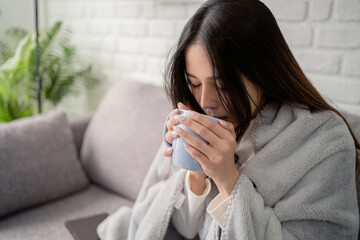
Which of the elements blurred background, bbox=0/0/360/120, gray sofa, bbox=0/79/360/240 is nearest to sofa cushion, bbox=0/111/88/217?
gray sofa, bbox=0/79/360/240

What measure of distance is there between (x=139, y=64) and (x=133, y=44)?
12 cm

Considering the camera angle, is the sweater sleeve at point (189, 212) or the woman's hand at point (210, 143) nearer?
the woman's hand at point (210, 143)

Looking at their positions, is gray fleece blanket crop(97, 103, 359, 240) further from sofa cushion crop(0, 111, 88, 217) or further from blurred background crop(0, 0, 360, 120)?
sofa cushion crop(0, 111, 88, 217)

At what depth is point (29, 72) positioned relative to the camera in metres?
1.99

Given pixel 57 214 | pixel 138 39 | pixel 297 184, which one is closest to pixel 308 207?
pixel 297 184

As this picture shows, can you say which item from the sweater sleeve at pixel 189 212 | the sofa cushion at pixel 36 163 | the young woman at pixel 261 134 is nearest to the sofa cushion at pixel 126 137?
the sofa cushion at pixel 36 163

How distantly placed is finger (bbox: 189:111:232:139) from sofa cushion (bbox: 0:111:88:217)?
34.8 inches

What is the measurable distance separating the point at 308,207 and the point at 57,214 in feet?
3.22

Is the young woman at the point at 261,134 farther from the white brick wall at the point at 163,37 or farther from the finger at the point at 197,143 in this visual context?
the white brick wall at the point at 163,37

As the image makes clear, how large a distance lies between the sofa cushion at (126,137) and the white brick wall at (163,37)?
0.22 metres

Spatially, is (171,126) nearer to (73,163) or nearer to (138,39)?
(73,163)

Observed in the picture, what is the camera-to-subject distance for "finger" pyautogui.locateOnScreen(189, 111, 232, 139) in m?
0.72

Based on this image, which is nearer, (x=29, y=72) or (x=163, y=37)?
(x=163, y=37)

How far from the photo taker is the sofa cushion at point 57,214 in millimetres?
1210
